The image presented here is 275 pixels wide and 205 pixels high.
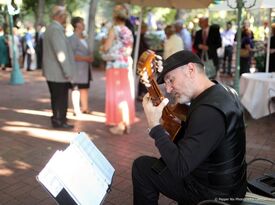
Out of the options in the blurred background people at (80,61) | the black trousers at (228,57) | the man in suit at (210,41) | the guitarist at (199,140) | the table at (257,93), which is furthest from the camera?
the black trousers at (228,57)

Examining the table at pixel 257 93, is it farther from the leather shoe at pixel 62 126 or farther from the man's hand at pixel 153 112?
the man's hand at pixel 153 112

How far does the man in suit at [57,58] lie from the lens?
18.3ft

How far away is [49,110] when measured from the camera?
24.8 feet

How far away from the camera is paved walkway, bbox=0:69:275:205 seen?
12.7 ft

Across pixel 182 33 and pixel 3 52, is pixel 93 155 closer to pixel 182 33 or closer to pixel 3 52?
pixel 182 33

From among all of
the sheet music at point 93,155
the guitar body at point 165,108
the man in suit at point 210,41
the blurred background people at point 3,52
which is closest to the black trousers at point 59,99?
the sheet music at point 93,155

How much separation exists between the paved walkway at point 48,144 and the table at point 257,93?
0.85ft

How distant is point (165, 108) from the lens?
8.38 ft

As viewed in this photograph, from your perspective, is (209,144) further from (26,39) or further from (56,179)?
A: (26,39)

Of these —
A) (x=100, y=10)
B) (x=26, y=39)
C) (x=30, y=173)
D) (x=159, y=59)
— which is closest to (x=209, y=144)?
(x=159, y=59)

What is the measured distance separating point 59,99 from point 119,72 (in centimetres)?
103

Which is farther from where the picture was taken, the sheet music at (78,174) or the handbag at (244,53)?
the handbag at (244,53)

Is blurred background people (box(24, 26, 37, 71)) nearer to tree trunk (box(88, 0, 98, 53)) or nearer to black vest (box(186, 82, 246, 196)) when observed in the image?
tree trunk (box(88, 0, 98, 53))

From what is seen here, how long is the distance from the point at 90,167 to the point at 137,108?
5419 mm
